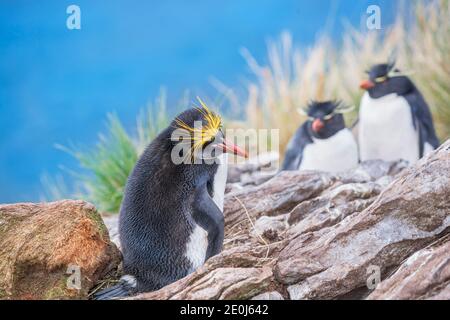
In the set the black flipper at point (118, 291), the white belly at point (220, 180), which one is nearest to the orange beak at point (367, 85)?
the white belly at point (220, 180)

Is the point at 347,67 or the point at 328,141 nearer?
the point at 328,141

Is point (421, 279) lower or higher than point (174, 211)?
lower

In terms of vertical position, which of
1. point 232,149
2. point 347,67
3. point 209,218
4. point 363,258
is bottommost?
point 363,258

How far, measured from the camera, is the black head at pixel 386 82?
14.0 ft

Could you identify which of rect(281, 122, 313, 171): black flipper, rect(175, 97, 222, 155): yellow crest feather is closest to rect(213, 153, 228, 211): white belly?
rect(175, 97, 222, 155): yellow crest feather

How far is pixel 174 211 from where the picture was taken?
7.73 feet

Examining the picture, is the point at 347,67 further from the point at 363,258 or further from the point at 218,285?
the point at 218,285

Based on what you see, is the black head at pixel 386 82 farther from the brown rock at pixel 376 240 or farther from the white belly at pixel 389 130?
the brown rock at pixel 376 240

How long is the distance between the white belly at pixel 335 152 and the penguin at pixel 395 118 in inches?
6.8

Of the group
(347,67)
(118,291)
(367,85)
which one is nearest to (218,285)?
(118,291)

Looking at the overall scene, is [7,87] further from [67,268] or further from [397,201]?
[397,201]

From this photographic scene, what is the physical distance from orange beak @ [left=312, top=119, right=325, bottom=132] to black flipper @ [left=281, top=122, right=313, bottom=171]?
0.16 meters

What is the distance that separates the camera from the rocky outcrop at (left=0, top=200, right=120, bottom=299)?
2.29 meters

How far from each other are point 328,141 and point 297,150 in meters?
0.24
